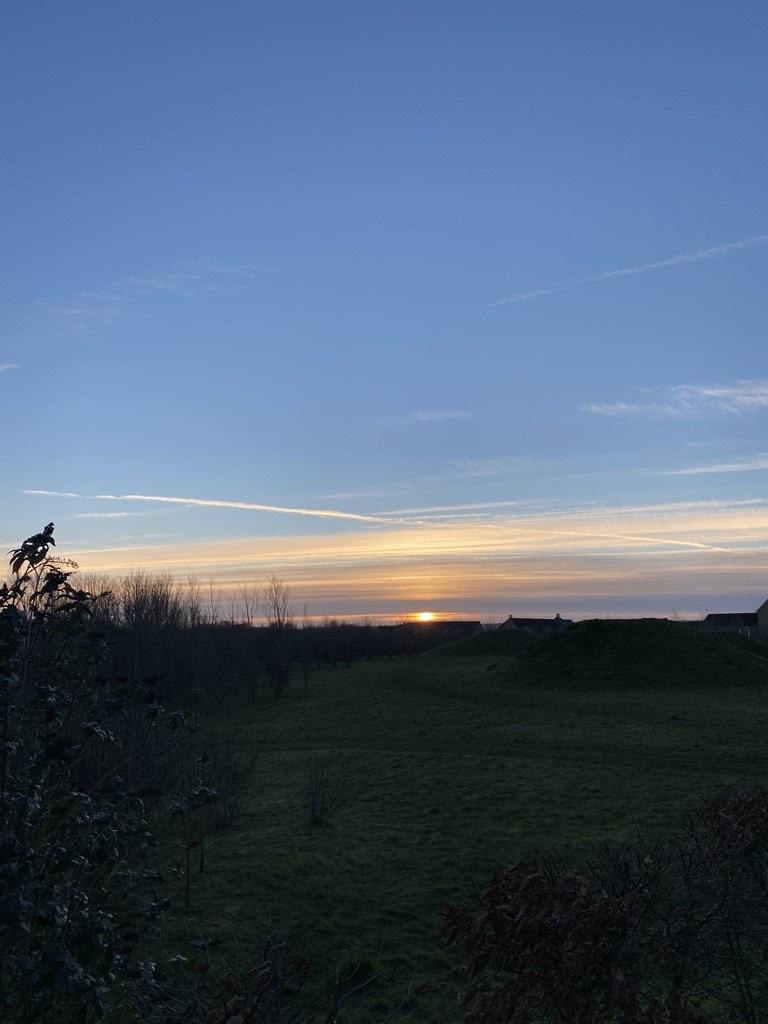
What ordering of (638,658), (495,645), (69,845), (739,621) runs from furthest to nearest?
(739,621), (495,645), (638,658), (69,845)

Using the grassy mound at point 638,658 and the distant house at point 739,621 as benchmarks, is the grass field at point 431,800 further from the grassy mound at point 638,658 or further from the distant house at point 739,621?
the distant house at point 739,621

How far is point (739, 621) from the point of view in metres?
104

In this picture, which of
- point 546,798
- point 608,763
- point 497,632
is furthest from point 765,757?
point 497,632

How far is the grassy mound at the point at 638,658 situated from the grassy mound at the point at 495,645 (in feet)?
59.4

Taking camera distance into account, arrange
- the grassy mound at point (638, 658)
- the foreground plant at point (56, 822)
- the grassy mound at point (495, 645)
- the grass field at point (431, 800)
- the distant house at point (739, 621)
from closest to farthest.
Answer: the foreground plant at point (56, 822) → the grass field at point (431, 800) → the grassy mound at point (638, 658) → the grassy mound at point (495, 645) → the distant house at point (739, 621)

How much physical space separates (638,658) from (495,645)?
86.4ft

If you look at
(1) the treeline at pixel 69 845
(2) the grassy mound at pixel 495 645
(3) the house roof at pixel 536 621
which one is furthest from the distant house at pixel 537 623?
(1) the treeline at pixel 69 845

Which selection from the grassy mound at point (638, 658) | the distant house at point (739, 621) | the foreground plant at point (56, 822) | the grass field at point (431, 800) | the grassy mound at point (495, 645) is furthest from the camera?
the distant house at point (739, 621)

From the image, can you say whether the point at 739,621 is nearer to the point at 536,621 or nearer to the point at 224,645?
the point at 536,621

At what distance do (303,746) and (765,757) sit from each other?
43.9 feet

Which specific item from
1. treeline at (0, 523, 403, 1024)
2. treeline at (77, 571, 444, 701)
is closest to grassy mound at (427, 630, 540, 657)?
treeline at (77, 571, 444, 701)

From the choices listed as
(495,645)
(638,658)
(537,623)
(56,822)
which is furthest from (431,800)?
(537,623)

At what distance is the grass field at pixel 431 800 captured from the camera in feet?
34.5

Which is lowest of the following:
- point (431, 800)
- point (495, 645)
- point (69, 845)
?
point (431, 800)
